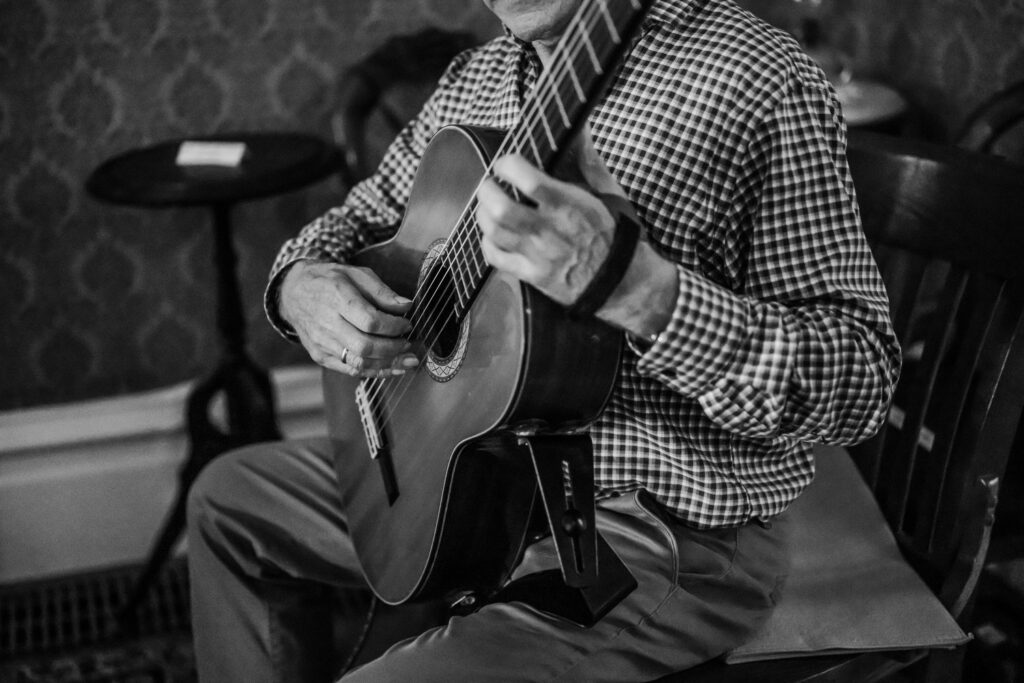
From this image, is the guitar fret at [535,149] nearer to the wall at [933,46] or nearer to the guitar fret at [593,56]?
the guitar fret at [593,56]

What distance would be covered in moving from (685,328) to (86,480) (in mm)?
1869

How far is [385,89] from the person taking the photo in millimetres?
2330

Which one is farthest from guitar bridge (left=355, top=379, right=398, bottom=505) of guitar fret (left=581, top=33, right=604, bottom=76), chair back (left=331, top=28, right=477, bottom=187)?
chair back (left=331, top=28, right=477, bottom=187)

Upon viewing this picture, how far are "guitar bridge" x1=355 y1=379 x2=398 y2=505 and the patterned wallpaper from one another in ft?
4.32

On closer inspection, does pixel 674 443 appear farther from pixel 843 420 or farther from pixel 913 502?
pixel 913 502

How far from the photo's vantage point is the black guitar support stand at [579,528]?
0.98 meters

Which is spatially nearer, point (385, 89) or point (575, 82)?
point (575, 82)

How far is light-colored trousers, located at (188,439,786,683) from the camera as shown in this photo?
1045mm

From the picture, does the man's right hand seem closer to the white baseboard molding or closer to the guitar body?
the guitar body

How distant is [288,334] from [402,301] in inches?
12.4

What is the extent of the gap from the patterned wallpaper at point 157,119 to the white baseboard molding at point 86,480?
0.42 feet

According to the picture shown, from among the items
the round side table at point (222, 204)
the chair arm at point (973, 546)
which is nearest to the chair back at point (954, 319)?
the chair arm at point (973, 546)

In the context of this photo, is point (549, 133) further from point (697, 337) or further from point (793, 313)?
point (793, 313)

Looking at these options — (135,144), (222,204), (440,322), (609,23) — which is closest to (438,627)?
(440,322)
